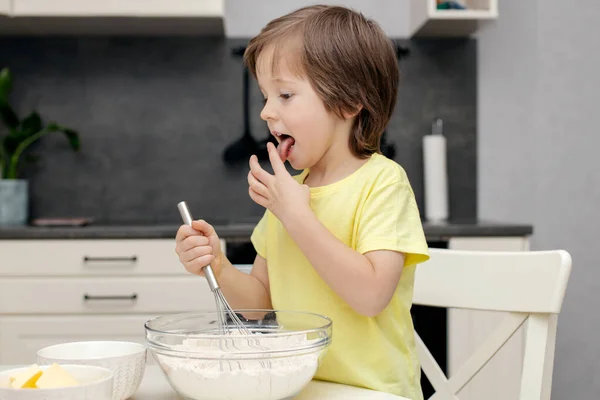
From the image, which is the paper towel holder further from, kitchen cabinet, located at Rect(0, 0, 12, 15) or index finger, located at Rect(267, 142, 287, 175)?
index finger, located at Rect(267, 142, 287, 175)

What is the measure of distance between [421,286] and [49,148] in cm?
187

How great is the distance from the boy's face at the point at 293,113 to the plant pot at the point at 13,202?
5.55ft

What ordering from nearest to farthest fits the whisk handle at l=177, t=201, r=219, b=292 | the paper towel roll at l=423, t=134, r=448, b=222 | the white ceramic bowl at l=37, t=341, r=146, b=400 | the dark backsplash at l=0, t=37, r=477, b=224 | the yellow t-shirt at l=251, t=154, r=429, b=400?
the white ceramic bowl at l=37, t=341, r=146, b=400 < the whisk handle at l=177, t=201, r=219, b=292 < the yellow t-shirt at l=251, t=154, r=429, b=400 < the paper towel roll at l=423, t=134, r=448, b=222 < the dark backsplash at l=0, t=37, r=477, b=224

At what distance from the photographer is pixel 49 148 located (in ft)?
8.73

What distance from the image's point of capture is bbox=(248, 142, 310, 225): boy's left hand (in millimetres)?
898

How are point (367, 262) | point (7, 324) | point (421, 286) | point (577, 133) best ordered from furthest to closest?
point (577, 133) → point (7, 324) → point (421, 286) → point (367, 262)

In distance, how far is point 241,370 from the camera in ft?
2.16

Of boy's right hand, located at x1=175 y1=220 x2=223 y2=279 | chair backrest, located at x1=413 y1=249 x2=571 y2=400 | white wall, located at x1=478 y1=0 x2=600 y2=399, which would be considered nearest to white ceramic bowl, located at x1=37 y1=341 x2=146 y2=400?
boy's right hand, located at x1=175 y1=220 x2=223 y2=279

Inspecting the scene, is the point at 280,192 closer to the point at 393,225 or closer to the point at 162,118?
the point at 393,225

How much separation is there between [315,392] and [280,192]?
261 millimetres

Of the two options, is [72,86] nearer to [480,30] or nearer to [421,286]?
[480,30]

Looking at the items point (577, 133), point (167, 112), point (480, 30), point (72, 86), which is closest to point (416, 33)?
point (480, 30)

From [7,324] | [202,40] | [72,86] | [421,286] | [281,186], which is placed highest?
[202,40]

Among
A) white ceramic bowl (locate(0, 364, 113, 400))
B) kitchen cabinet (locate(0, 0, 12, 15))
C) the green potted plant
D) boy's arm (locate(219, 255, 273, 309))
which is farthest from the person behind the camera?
the green potted plant
